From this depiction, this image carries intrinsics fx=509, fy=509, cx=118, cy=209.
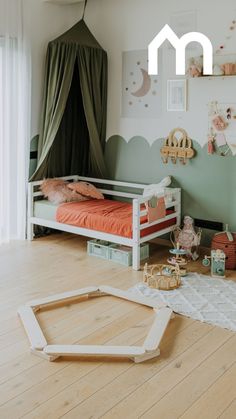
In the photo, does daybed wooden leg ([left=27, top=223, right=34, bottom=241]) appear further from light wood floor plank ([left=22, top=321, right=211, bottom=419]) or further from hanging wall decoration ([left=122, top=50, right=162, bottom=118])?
light wood floor plank ([left=22, top=321, right=211, bottom=419])

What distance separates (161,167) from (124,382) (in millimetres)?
2776

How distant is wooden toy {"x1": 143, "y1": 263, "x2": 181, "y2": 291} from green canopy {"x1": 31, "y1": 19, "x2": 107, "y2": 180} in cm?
153

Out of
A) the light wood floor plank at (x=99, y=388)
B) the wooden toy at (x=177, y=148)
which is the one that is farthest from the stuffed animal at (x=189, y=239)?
the light wood floor plank at (x=99, y=388)

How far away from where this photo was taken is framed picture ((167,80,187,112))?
4656mm

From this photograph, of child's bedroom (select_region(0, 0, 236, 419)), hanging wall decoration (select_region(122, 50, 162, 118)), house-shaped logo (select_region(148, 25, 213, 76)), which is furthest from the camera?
hanging wall decoration (select_region(122, 50, 162, 118))

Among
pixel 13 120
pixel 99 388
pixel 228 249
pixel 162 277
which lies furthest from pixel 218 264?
pixel 13 120

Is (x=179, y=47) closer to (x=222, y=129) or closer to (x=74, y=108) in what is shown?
(x=222, y=129)

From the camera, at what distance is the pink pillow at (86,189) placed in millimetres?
5051

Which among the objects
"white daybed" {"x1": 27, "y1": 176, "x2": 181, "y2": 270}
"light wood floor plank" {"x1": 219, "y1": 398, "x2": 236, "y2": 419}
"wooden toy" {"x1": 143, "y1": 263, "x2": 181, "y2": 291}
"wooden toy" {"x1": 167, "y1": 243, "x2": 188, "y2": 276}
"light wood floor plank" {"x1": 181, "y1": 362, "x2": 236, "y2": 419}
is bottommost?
"light wood floor plank" {"x1": 219, "y1": 398, "x2": 236, "y2": 419}

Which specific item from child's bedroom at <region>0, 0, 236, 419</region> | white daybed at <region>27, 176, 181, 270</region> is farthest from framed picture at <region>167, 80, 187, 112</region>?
white daybed at <region>27, 176, 181, 270</region>

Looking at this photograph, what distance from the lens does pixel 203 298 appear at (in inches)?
142

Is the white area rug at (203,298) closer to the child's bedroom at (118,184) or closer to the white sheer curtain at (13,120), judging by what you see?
the child's bedroom at (118,184)

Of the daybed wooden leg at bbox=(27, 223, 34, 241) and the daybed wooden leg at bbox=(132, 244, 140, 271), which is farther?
the daybed wooden leg at bbox=(27, 223, 34, 241)

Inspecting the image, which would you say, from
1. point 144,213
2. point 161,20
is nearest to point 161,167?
point 144,213
